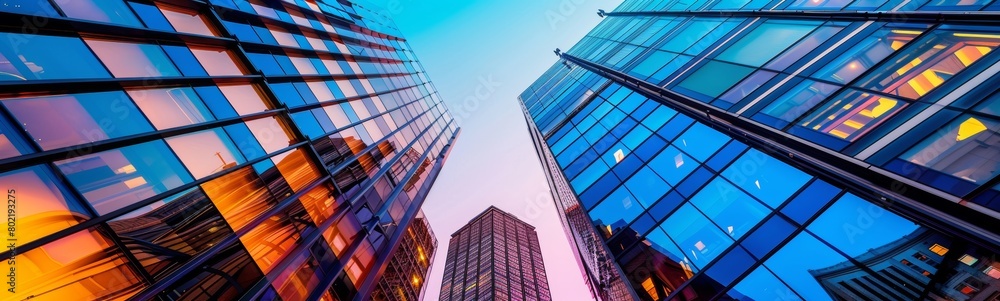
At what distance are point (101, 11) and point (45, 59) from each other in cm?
243

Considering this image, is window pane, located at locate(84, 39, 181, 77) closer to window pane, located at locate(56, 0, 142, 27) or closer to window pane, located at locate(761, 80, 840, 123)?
window pane, located at locate(56, 0, 142, 27)

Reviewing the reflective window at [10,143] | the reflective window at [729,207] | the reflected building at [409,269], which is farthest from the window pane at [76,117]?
the reflected building at [409,269]

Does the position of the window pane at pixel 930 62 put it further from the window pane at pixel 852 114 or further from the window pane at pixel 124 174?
the window pane at pixel 124 174

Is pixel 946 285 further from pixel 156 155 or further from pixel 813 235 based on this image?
pixel 156 155

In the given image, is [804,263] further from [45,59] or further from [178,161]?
[45,59]

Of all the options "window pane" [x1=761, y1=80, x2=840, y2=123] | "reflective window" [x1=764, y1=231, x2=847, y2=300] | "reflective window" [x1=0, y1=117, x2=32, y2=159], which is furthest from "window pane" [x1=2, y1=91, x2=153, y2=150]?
"window pane" [x1=761, y1=80, x2=840, y2=123]

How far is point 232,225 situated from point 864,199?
14844 millimetres

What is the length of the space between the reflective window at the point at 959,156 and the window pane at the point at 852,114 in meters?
1.26

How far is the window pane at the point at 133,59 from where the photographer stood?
8494 millimetres

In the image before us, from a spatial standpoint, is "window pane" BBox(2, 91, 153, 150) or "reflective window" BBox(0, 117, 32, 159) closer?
"reflective window" BBox(0, 117, 32, 159)

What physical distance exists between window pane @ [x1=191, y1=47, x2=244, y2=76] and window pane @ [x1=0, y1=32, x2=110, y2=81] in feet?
11.5

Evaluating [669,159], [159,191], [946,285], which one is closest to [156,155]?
[159,191]

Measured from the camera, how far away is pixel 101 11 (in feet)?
29.2

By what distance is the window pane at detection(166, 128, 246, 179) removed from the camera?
9273mm
